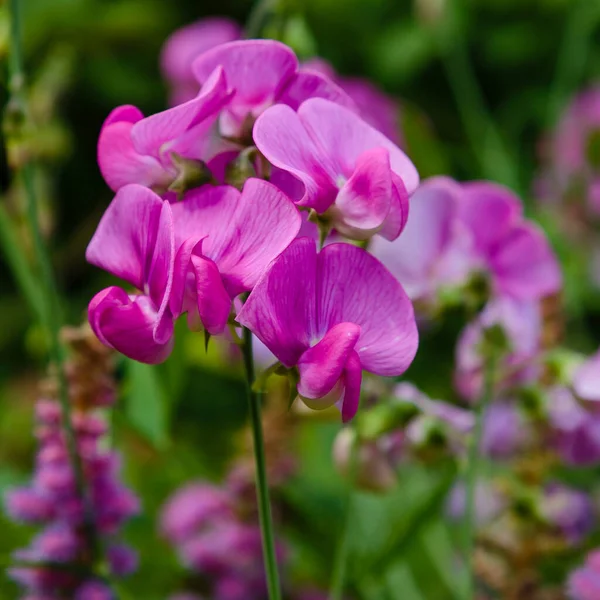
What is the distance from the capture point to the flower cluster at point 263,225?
362 mm

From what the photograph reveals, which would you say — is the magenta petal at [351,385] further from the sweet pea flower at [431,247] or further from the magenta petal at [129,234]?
the sweet pea flower at [431,247]

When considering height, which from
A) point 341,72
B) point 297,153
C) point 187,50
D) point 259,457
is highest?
point 341,72

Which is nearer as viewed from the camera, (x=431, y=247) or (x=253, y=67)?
(x=253, y=67)

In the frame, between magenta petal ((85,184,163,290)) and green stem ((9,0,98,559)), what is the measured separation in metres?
0.15

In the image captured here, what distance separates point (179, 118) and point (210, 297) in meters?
0.08

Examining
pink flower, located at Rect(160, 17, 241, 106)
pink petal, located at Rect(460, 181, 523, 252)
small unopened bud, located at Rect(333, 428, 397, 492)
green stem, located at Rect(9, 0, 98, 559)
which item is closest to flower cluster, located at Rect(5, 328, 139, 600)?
green stem, located at Rect(9, 0, 98, 559)

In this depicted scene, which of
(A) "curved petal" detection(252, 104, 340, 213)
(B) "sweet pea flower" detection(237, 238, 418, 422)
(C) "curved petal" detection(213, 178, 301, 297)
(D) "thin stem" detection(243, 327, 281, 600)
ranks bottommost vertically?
(D) "thin stem" detection(243, 327, 281, 600)

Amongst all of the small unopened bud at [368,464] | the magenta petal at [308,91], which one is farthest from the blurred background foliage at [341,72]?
the magenta petal at [308,91]

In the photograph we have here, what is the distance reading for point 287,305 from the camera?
1.21 ft

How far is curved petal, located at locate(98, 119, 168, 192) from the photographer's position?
415 millimetres

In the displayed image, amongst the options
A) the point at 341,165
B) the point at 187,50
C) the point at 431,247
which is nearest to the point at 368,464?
the point at 431,247

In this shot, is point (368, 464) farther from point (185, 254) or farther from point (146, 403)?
point (185, 254)

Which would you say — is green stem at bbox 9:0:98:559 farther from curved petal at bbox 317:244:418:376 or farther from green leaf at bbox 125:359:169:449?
curved petal at bbox 317:244:418:376

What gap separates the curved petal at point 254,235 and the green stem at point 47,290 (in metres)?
0.20
